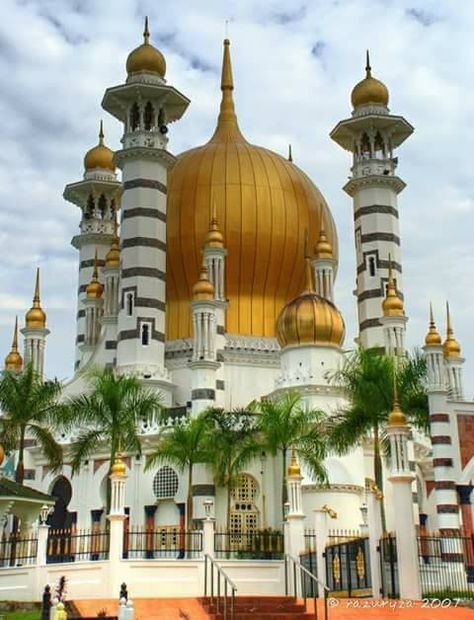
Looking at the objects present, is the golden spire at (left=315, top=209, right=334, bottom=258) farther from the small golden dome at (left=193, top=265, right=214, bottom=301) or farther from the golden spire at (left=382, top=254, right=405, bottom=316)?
the small golden dome at (left=193, top=265, right=214, bottom=301)

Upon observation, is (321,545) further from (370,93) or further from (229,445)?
(370,93)

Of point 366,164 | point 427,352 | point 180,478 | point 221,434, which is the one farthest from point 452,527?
point 366,164

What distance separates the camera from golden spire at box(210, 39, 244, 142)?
170ft

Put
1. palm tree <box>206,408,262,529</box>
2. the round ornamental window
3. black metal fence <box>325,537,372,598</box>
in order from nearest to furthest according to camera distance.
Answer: black metal fence <box>325,537,372,598</box>
palm tree <box>206,408,262,529</box>
the round ornamental window

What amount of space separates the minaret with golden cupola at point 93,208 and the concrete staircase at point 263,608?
31.4 m

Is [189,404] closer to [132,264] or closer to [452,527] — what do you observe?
[132,264]

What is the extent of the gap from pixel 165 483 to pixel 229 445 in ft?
15.1

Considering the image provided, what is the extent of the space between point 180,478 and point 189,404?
3.80 metres

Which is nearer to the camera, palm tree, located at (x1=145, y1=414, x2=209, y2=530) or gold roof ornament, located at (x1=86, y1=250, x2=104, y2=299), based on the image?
palm tree, located at (x1=145, y1=414, x2=209, y2=530)

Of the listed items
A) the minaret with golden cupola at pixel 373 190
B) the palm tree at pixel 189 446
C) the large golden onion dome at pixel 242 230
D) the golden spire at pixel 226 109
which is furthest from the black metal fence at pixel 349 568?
the golden spire at pixel 226 109

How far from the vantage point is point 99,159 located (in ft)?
176

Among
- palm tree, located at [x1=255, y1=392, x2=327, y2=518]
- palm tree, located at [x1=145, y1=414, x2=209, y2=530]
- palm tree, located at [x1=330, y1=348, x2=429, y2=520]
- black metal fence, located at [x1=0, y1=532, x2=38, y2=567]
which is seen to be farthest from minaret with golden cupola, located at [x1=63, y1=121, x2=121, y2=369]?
black metal fence, located at [x1=0, y1=532, x2=38, y2=567]

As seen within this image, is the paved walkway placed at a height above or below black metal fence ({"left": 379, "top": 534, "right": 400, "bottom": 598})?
below

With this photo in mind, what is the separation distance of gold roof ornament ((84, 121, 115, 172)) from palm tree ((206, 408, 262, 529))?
899 inches
